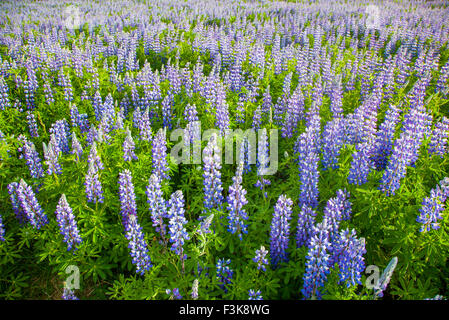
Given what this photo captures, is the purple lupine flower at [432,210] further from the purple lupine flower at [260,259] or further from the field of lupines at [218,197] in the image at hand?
the purple lupine flower at [260,259]

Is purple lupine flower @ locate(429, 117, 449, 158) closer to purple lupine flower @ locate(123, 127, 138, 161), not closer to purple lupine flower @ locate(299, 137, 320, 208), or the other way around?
purple lupine flower @ locate(299, 137, 320, 208)

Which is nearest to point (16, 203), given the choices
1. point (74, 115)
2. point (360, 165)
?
point (74, 115)

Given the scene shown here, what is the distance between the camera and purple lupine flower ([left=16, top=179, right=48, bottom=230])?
3594 millimetres

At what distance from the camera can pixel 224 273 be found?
3.40m

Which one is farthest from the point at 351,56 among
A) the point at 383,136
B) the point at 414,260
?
the point at 414,260

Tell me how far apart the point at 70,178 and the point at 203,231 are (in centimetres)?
224

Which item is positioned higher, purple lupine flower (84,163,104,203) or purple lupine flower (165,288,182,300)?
purple lupine flower (84,163,104,203)

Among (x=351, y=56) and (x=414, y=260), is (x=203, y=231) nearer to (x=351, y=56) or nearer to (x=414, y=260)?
(x=414, y=260)

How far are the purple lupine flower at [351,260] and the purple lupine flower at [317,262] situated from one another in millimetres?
172

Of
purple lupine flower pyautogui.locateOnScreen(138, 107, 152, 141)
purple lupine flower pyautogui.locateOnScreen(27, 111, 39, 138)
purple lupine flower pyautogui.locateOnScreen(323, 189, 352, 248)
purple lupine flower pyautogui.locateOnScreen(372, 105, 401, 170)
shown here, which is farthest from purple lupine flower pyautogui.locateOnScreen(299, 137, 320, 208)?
purple lupine flower pyautogui.locateOnScreen(27, 111, 39, 138)

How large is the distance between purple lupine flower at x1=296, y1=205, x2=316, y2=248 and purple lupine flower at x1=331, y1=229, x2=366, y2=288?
1.33 ft

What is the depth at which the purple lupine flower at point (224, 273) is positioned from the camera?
3.36 m

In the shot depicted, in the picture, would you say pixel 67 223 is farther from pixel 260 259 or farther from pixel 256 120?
pixel 256 120
